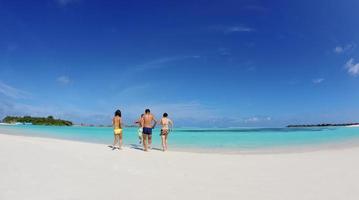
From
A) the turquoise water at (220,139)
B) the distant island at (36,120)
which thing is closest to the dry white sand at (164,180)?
the turquoise water at (220,139)

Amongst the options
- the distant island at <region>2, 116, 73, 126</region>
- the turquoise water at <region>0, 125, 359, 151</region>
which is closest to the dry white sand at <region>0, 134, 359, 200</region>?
the turquoise water at <region>0, 125, 359, 151</region>

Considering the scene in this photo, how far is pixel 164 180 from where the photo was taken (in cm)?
604

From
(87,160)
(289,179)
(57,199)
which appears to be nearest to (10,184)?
(57,199)

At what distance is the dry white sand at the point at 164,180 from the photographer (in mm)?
4879

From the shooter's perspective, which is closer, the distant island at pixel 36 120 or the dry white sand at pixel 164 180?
the dry white sand at pixel 164 180

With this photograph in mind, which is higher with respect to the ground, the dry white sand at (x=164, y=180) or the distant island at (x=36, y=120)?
the distant island at (x=36, y=120)

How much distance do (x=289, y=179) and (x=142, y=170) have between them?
135 inches

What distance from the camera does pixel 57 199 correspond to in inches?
173

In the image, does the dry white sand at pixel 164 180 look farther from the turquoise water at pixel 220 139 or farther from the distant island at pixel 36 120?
the distant island at pixel 36 120

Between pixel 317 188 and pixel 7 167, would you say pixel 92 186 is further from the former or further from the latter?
pixel 317 188

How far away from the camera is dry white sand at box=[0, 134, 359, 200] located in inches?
192

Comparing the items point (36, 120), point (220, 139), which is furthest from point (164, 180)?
point (36, 120)

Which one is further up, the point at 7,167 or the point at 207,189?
the point at 7,167

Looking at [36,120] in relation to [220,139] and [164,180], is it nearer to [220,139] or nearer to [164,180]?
[220,139]
